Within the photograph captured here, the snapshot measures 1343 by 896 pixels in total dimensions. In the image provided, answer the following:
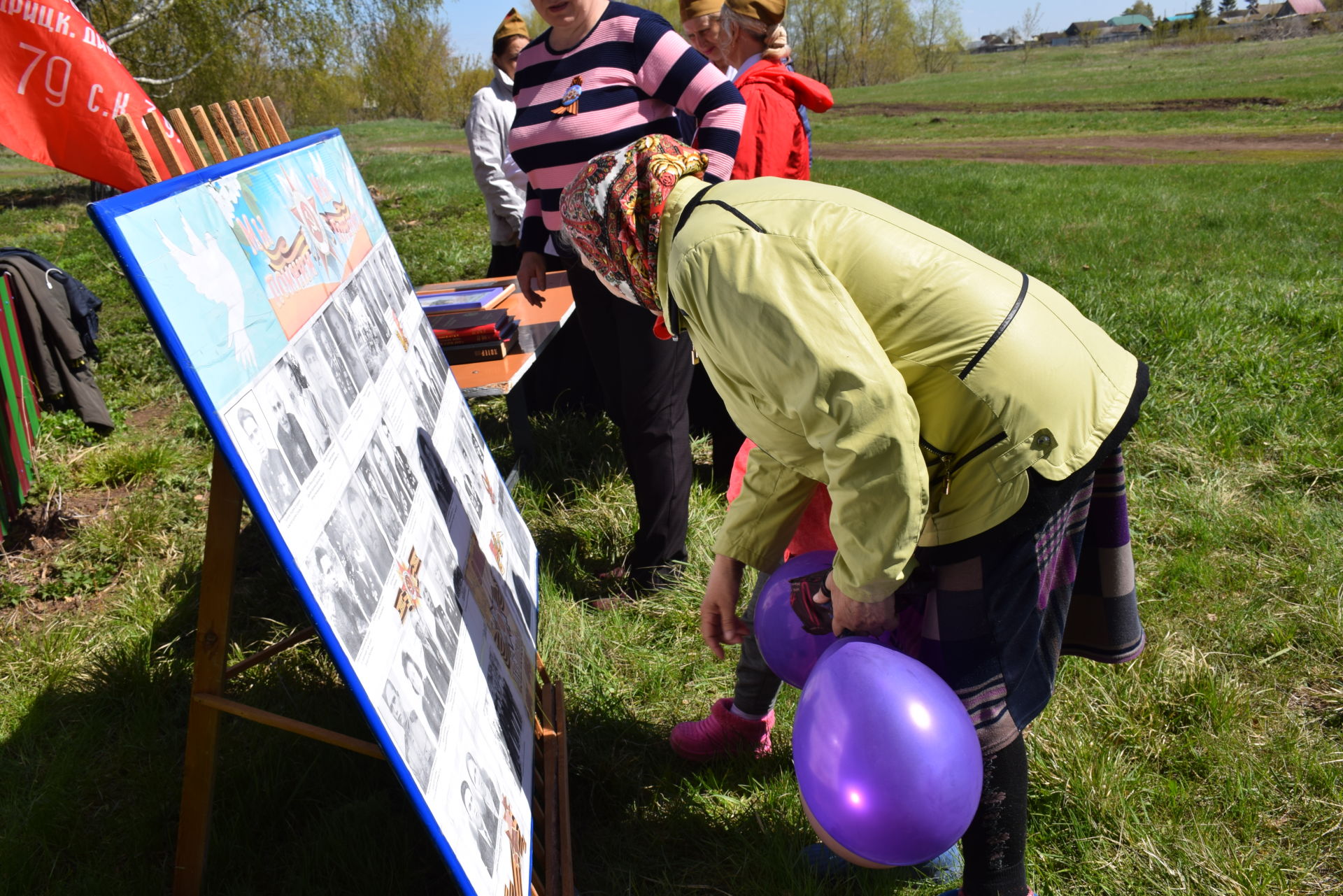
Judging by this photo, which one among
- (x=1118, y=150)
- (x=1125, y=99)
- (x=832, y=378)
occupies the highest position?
(x=832, y=378)

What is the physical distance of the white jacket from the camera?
494cm

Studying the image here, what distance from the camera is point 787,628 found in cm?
173

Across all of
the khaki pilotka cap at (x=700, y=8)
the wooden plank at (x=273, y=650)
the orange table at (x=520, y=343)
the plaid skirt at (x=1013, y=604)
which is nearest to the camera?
the plaid skirt at (x=1013, y=604)

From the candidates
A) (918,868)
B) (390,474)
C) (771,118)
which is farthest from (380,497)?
(771,118)

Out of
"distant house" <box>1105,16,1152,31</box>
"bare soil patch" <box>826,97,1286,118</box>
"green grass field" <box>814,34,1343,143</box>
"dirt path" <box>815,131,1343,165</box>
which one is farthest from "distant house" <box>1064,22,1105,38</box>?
"dirt path" <box>815,131,1343,165</box>

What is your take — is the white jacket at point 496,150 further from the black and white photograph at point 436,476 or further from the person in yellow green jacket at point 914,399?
the person in yellow green jacket at point 914,399

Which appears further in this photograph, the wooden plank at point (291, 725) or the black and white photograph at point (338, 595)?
the wooden plank at point (291, 725)

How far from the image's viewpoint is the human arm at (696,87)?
2412mm

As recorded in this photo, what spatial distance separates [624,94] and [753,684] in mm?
1631

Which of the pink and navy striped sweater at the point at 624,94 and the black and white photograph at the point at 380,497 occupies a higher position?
the pink and navy striped sweater at the point at 624,94

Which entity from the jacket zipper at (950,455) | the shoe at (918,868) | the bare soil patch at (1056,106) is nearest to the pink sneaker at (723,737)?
the shoe at (918,868)

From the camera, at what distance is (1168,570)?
296 cm

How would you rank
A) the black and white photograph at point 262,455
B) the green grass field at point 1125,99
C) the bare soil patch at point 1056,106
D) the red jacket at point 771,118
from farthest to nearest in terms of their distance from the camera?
1. the bare soil patch at point 1056,106
2. the green grass field at point 1125,99
3. the red jacket at point 771,118
4. the black and white photograph at point 262,455

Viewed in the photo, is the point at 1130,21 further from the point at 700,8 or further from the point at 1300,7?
the point at 700,8
